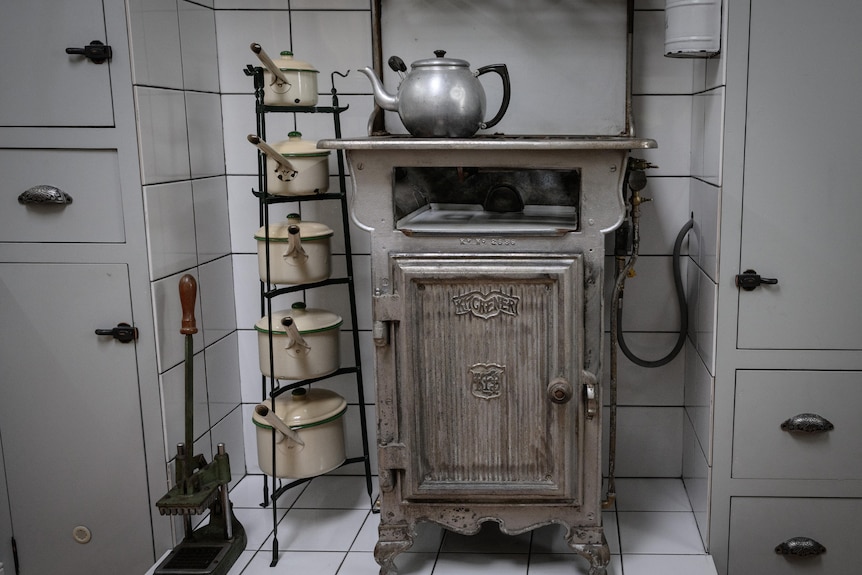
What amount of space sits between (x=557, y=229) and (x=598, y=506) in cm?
63

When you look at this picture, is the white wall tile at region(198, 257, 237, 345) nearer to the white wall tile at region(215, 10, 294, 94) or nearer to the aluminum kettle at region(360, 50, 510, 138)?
the white wall tile at region(215, 10, 294, 94)

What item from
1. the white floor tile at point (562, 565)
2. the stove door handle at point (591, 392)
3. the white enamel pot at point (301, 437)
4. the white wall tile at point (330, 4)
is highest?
the white wall tile at point (330, 4)

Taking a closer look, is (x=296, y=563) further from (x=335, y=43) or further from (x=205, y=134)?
(x=335, y=43)

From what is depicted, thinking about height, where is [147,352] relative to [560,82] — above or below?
below

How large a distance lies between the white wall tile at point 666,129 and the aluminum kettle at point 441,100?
592mm

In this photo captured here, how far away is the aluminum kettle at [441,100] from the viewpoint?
176 centimetres

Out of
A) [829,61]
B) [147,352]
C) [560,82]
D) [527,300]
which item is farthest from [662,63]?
[147,352]

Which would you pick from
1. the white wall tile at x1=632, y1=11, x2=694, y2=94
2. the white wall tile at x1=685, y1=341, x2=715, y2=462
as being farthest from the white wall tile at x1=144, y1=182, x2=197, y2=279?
the white wall tile at x1=685, y1=341, x2=715, y2=462

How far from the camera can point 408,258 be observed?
5.64ft

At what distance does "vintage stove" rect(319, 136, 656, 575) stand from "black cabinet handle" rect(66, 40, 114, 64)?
56cm

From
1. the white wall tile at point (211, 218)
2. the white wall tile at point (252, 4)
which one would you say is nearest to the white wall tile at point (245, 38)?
the white wall tile at point (252, 4)

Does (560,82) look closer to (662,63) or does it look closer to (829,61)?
(662,63)

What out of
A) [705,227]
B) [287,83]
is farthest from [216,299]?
[705,227]

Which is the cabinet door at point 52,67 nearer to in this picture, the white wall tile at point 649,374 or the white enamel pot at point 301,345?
the white enamel pot at point 301,345
